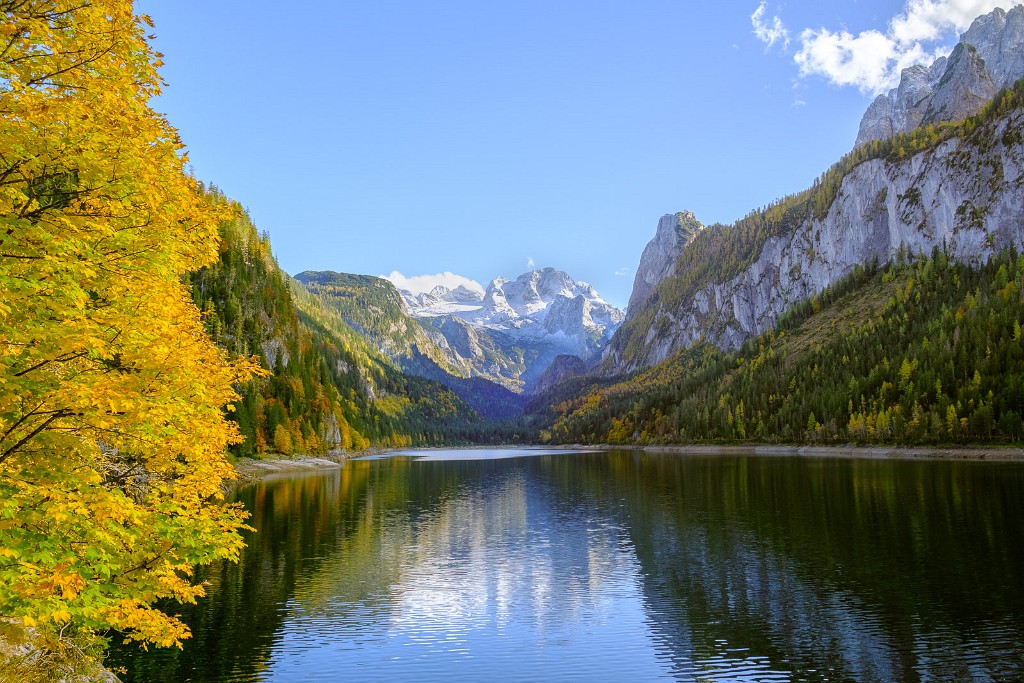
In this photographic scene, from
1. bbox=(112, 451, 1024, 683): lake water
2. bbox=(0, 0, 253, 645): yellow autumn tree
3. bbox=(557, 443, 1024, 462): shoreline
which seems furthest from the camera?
bbox=(557, 443, 1024, 462): shoreline

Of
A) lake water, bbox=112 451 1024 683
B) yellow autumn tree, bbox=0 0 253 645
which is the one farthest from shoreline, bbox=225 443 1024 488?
yellow autumn tree, bbox=0 0 253 645

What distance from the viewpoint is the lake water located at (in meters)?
27.8

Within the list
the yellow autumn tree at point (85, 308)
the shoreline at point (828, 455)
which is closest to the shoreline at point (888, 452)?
the shoreline at point (828, 455)

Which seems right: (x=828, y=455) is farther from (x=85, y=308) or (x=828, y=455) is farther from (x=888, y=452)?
(x=85, y=308)

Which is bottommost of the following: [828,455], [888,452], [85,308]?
[828,455]

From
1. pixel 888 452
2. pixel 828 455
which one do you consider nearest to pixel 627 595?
pixel 888 452

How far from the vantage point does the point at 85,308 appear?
15547 millimetres

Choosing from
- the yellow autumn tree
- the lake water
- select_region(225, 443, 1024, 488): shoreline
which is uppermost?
the yellow autumn tree

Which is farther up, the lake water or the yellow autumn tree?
the yellow autumn tree

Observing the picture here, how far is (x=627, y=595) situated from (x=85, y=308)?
109 feet

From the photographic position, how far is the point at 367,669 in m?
28.0

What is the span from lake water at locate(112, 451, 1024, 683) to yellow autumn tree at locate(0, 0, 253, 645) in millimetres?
13518

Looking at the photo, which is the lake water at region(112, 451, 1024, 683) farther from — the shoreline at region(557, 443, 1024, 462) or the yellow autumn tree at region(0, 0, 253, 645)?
the shoreline at region(557, 443, 1024, 462)

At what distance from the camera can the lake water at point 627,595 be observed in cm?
2784
